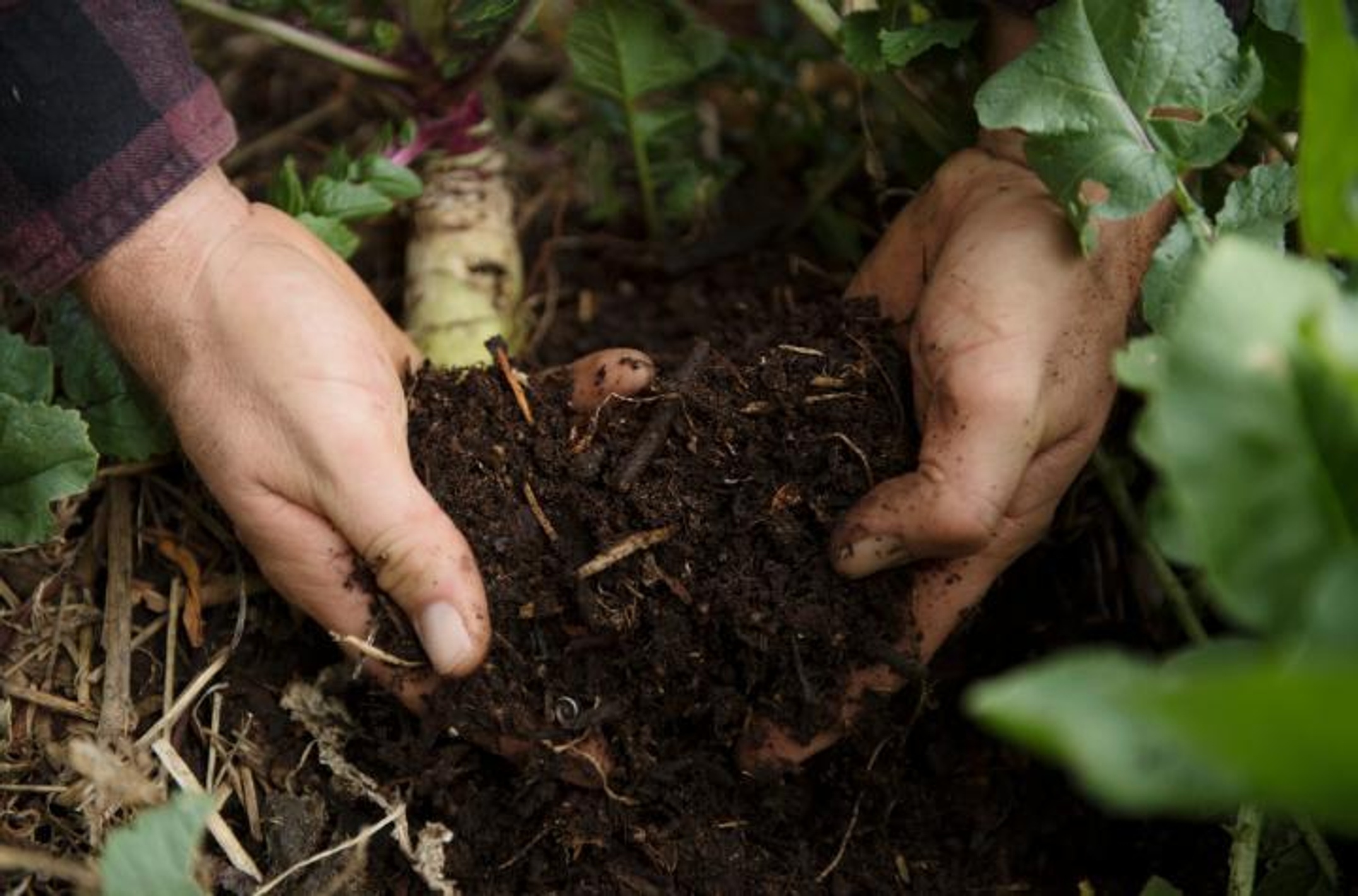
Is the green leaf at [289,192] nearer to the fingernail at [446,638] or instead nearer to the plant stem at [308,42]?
the plant stem at [308,42]

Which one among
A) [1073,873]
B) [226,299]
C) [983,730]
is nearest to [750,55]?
[226,299]

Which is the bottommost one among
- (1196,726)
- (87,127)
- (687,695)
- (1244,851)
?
(1244,851)

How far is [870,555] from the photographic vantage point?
1.56 metres

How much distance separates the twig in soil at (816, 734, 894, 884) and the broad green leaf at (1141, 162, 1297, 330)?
0.62m

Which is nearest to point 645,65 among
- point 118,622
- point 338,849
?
point 118,622

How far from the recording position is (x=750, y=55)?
2316 mm

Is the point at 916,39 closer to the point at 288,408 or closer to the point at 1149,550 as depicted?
the point at 1149,550

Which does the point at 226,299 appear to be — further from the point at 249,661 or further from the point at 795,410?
the point at 795,410

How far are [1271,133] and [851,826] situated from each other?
1.05 meters

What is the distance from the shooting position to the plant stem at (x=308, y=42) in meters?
1.95

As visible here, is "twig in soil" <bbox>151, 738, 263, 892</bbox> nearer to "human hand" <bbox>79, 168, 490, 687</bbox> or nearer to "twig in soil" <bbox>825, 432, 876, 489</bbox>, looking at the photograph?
"human hand" <bbox>79, 168, 490, 687</bbox>

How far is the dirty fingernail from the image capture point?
5.11 ft

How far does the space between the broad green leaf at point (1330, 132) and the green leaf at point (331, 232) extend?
1290 millimetres

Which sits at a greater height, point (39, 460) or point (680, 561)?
point (39, 460)
